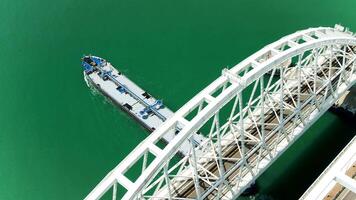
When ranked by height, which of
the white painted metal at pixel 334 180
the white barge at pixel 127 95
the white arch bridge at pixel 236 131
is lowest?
the white painted metal at pixel 334 180

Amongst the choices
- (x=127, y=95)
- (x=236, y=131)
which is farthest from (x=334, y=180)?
(x=127, y=95)

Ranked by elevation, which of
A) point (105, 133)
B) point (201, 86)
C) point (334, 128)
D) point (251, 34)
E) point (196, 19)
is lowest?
point (334, 128)

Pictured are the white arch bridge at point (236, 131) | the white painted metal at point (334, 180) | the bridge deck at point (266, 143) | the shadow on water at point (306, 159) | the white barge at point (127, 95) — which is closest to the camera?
the white painted metal at point (334, 180)

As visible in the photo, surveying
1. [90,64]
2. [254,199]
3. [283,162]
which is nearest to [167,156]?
[254,199]

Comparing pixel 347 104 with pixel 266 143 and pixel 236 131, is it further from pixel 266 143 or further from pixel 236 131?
pixel 236 131

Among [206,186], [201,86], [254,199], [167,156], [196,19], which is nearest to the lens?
[167,156]

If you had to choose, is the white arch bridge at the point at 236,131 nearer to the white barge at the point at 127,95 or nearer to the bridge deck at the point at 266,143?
the bridge deck at the point at 266,143

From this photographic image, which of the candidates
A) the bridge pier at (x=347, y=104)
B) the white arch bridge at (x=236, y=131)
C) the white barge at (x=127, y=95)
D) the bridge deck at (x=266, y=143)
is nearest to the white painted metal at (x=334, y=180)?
the white arch bridge at (x=236, y=131)

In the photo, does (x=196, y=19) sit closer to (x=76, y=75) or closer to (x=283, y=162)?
(x=76, y=75)
